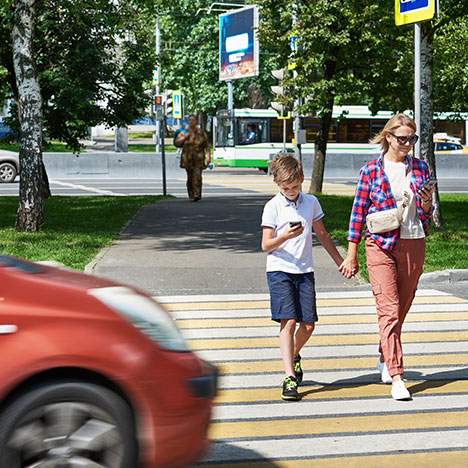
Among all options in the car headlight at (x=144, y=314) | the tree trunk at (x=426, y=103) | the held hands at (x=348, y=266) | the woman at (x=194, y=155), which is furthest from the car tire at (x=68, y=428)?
the woman at (x=194, y=155)

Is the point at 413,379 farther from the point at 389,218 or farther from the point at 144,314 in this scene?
the point at 144,314

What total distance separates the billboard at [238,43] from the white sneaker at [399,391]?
50.2m

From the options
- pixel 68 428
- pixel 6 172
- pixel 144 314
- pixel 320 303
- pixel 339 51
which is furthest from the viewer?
pixel 6 172

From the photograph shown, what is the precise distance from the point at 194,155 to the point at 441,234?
9522mm

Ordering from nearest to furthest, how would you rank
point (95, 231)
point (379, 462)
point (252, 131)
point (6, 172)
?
point (379, 462)
point (95, 231)
point (6, 172)
point (252, 131)

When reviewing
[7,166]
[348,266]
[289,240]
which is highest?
[289,240]

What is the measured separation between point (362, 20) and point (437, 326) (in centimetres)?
1931

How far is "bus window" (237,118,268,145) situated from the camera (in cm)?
5244

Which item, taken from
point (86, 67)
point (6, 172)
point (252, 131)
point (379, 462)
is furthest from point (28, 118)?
point (252, 131)

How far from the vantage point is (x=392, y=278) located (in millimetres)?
7793

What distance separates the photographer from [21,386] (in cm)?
474

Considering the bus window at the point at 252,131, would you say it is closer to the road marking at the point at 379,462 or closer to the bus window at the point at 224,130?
the bus window at the point at 224,130

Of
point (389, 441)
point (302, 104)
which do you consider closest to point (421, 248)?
point (389, 441)

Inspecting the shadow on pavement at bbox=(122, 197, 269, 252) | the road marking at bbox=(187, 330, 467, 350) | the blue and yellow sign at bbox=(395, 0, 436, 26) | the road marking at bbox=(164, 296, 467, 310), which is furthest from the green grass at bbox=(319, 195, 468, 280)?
the road marking at bbox=(187, 330, 467, 350)
